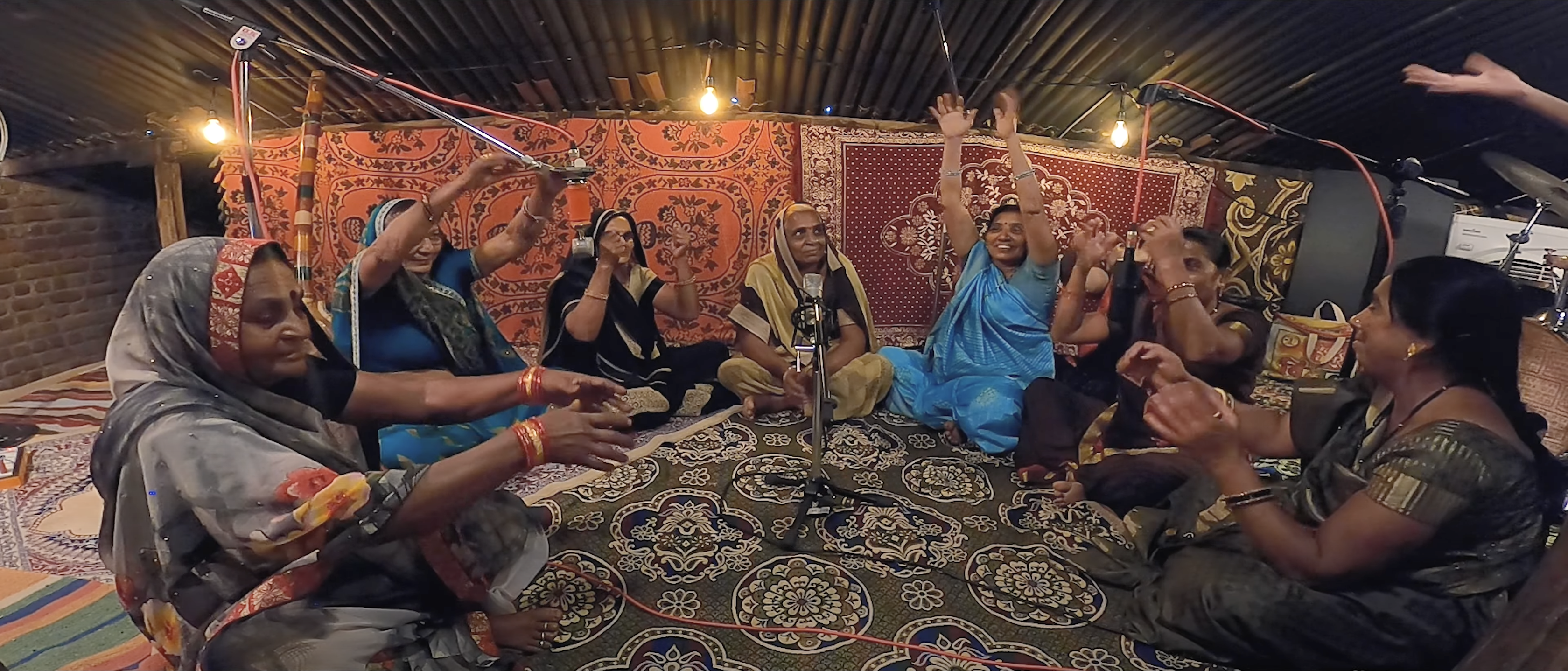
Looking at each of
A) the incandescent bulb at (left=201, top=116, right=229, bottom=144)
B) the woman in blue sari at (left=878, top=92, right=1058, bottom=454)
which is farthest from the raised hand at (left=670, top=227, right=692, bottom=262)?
the incandescent bulb at (left=201, top=116, right=229, bottom=144)

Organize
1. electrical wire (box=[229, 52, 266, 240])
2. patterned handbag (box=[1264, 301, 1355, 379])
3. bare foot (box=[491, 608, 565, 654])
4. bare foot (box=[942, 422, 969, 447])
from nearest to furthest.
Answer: electrical wire (box=[229, 52, 266, 240])
bare foot (box=[491, 608, 565, 654])
patterned handbag (box=[1264, 301, 1355, 379])
bare foot (box=[942, 422, 969, 447])

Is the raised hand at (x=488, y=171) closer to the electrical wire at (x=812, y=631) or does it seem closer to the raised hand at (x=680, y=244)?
the electrical wire at (x=812, y=631)

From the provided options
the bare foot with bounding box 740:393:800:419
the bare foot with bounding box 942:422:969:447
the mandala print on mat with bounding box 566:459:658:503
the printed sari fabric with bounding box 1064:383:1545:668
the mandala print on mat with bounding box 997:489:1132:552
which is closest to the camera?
the printed sari fabric with bounding box 1064:383:1545:668

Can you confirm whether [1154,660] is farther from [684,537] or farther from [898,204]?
[898,204]

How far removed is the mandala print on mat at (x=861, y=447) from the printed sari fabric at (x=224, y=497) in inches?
64.3

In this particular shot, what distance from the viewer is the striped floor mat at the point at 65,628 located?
58.4 inches

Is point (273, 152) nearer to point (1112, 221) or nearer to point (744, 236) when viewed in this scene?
point (744, 236)

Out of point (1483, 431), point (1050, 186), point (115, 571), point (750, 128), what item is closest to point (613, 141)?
point (750, 128)

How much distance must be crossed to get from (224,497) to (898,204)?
282 centimetres

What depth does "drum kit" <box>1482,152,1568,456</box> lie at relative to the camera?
1.49m

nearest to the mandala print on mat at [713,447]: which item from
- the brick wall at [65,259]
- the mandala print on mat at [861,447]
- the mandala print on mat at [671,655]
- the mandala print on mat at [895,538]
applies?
the mandala print on mat at [861,447]

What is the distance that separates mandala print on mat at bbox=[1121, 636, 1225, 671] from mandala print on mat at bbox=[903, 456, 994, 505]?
754 mm

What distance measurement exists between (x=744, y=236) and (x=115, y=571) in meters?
2.48

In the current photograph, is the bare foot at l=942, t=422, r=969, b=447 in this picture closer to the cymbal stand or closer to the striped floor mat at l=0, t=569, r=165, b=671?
the cymbal stand
